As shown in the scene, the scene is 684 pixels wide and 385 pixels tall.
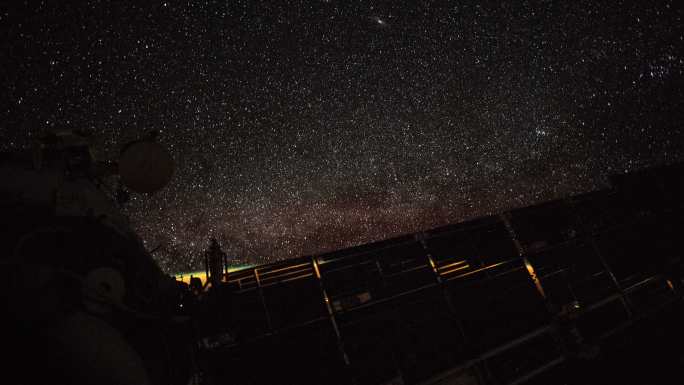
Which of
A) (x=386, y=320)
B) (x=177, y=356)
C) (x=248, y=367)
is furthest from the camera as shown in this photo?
(x=386, y=320)

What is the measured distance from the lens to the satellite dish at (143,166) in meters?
5.11

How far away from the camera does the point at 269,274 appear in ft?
28.1

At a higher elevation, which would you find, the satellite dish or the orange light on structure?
the satellite dish

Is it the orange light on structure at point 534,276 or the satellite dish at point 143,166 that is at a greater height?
the satellite dish at point 143,166

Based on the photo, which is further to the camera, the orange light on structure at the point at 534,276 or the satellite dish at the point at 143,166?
the orange light on structure at the point at 534,276

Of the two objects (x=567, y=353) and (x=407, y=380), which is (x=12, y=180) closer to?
(x=407, y=380)

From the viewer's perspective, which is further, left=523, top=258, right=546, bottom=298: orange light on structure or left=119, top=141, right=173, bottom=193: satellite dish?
left=523, top=258, right=546, bottom=298: orange light on structure

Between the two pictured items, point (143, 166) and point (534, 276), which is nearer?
point (143, 166)

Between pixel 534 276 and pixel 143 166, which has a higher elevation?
pixel 143 166

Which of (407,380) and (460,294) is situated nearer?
(407,380)

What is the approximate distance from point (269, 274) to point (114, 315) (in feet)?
16.6

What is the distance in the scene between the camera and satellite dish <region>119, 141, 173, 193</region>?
511cm

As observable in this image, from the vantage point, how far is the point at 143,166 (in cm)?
515

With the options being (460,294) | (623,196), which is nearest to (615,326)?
(460,294)
